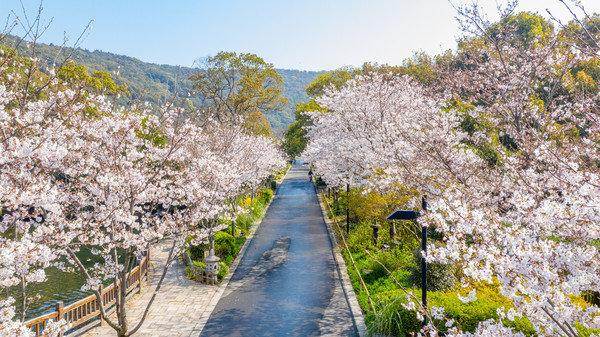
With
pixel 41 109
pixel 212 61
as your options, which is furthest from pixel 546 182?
pixel 212 61

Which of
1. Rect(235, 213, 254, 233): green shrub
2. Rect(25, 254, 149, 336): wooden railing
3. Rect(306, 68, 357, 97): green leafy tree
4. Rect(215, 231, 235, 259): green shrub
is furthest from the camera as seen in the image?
Rect(306, 68, 357, 97): green leafy tree

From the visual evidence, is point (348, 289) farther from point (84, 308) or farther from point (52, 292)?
point (52, 292)

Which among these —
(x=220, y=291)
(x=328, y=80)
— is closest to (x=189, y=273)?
(x=220, y=291)

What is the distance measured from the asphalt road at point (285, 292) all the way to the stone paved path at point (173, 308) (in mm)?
491

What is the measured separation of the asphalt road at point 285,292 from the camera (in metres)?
12.4

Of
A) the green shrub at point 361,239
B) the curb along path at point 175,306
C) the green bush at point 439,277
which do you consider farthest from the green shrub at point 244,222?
the green bush at point 439,277

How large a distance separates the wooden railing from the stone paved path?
487 millimetres

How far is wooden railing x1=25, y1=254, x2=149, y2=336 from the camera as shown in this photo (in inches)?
416

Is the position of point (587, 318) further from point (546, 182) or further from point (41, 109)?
point (41, 109)

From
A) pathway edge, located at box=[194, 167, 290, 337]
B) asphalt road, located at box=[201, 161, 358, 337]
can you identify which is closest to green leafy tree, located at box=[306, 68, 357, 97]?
asphalt road, located at box=[201, 161, 358, 337]

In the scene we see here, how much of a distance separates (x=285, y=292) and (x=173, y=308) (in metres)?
3.84

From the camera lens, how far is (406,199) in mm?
16609

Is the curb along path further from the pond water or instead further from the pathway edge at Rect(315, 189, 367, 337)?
the pathway edge at Rect(315, 189, 367, 337)

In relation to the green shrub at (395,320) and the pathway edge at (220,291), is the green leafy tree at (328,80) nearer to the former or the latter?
the pathway edge at (220,291)
